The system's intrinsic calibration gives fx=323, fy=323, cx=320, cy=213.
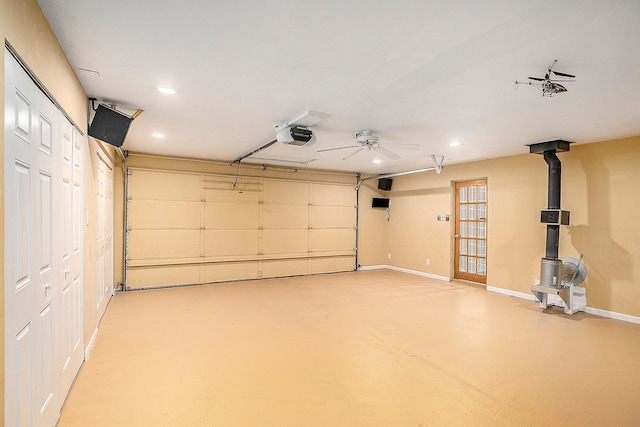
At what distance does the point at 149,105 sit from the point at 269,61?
1.68 metres

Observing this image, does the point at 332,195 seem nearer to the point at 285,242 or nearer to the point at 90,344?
the point at 285,242

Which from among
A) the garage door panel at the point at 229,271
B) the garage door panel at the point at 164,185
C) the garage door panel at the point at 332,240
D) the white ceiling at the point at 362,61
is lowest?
the garage door panel at the point at 229,271

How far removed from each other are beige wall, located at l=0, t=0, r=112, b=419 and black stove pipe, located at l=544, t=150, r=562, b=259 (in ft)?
18.5

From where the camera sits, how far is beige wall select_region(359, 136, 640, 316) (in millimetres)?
4406

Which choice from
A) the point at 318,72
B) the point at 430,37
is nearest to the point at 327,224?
the point at 318,72

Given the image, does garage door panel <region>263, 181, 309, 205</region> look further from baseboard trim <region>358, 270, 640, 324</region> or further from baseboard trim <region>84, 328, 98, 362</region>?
baseboard trim <region>84, 328, 98, 362</region>

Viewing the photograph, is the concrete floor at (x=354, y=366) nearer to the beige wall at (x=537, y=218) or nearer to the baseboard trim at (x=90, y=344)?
the baseboard trim at (x=90, y=344)

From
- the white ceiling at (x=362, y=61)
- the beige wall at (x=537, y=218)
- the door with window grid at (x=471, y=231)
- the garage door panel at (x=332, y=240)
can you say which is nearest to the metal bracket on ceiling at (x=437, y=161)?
the beige wall at (x=537, y=218)

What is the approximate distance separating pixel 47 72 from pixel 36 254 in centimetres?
105

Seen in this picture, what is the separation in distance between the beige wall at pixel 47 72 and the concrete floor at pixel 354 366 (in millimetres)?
913

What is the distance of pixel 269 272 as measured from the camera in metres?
7.11

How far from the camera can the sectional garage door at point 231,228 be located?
5.91 meters

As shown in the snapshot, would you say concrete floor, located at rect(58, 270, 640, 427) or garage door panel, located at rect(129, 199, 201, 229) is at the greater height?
garage door panel, located at rect(129, 199, 201, 229)

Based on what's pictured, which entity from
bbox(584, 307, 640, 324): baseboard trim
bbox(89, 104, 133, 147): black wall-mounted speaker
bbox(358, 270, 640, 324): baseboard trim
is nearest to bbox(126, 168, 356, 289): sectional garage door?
bbox(358, 270, 640, 324): baseboard trim
